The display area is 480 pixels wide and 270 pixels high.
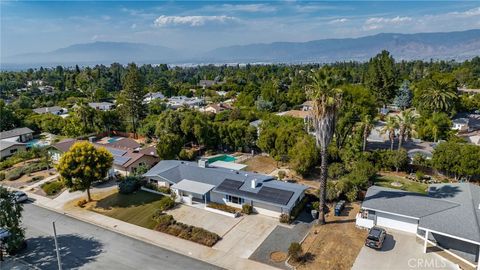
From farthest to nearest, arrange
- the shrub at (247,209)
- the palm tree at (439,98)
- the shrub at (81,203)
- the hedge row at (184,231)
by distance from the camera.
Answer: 1. the palm tree at (439,98)
2. the shrub at (81,203)
3. the shrub at (247,209)
4. the hedge row at (184,231)

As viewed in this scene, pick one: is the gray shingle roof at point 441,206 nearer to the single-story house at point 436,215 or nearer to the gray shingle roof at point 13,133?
the single-story house at point 436,215

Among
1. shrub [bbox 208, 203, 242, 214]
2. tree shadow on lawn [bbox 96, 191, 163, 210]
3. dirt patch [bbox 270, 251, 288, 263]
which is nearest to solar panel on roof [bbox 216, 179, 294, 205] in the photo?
shrub [bbox 208, 203, 242, 214]

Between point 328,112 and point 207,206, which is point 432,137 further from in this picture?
point 207,206

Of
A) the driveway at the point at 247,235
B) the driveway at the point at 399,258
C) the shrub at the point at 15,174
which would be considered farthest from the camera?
the shrub at the point at 15,174

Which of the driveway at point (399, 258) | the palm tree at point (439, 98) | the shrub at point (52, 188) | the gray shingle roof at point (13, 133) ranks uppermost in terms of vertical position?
the palm tree at point (439, 98)

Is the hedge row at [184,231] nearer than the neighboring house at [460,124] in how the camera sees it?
Yes

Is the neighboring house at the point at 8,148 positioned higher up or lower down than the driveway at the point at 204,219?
higher up

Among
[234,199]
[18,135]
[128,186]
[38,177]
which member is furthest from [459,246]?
[18,135]

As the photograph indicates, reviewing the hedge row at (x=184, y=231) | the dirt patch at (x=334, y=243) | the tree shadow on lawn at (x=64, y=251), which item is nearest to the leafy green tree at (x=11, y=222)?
the tree shadow on lawn at (x=64, y=251)
